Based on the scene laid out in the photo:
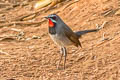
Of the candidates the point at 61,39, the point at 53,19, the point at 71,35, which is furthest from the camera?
the point at 71,35

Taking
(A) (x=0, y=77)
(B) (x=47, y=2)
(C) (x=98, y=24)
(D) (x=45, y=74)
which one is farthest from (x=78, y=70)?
(B) (x=47, y=2)

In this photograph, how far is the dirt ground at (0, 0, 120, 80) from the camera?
6.45 m

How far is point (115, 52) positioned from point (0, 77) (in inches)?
99.8

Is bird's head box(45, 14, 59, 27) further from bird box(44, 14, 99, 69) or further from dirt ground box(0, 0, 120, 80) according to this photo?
dirt ground box(0, 0, 120, 80)

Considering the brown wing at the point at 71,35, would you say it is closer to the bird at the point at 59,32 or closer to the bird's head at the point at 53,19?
the bird at the point at 59,32

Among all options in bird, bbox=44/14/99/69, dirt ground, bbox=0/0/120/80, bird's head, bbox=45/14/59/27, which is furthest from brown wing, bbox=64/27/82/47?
dirt ground, bbox=0/0/120/80

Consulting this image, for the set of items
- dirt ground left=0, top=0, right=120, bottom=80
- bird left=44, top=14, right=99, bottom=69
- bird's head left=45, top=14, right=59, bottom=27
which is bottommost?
dirt ground left=0, top=0, right=120, bottom=80

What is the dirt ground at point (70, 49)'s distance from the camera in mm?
6448

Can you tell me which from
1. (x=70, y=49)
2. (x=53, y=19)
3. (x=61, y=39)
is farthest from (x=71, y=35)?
(x=70, y=49)

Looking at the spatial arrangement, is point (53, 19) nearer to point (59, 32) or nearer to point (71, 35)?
point (59, 32)

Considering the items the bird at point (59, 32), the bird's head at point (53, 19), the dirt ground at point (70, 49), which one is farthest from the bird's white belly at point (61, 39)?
the dirt ground at point (70, 49)

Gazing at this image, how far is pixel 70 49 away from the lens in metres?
7.71

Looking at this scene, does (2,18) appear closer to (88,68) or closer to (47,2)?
(47,2)

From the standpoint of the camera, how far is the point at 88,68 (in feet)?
21.7
